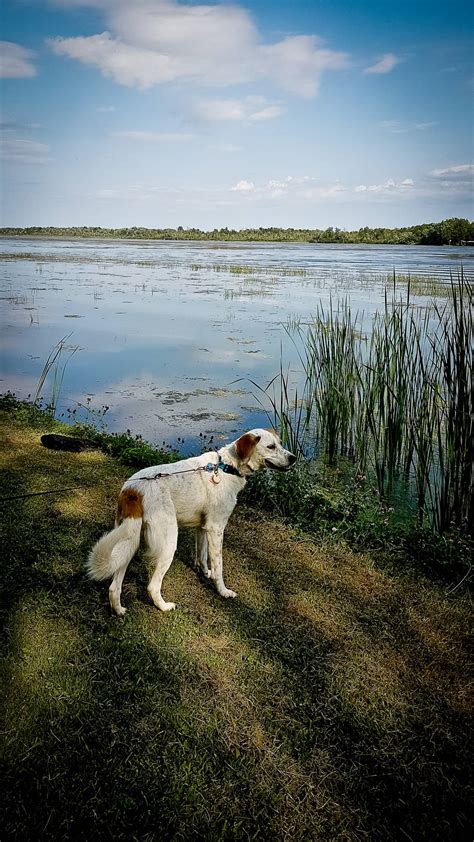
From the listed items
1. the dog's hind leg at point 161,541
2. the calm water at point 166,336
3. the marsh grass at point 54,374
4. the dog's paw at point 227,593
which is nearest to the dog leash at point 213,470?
the dog's hind leg at point 161,541

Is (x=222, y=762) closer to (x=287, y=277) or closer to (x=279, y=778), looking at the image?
(x=279, y=778)

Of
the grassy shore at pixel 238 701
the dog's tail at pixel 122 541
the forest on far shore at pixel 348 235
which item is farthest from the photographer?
the forest on far shore at pixel 348 235

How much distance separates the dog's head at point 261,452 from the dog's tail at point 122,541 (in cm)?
73

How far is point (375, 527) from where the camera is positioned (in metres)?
4.55

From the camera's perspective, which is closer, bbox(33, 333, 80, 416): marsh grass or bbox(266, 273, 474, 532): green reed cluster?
bbox(266, 273, 474, 532): green reed cluster

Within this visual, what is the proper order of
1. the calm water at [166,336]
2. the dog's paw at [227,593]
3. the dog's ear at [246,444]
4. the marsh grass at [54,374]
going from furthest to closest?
the calm water at [166,336], the marsh grass at [54,374], the dog's paw at [227,593], the dog's ear at [246,444]

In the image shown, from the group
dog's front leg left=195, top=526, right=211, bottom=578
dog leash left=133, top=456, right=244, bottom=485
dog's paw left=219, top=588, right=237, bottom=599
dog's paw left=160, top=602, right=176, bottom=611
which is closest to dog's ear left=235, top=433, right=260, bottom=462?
dog leash left=133, top=456, right=244, bottom=485

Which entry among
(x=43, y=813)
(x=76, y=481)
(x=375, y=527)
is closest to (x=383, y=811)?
(x=43, y=813)

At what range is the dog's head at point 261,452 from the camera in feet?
11.6

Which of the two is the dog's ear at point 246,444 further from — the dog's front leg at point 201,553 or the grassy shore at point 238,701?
the grassy shore at point 238,701

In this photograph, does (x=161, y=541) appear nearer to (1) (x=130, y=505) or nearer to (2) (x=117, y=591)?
(1) (x=130, y=505)

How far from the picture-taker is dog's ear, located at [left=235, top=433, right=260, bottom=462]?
3.54 metres

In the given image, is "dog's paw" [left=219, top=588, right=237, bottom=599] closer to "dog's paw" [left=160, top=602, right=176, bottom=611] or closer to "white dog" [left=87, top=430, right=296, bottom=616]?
"white dog" [left=87, top=430, right=296, bottom=616]

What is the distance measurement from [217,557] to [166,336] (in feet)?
32.0
